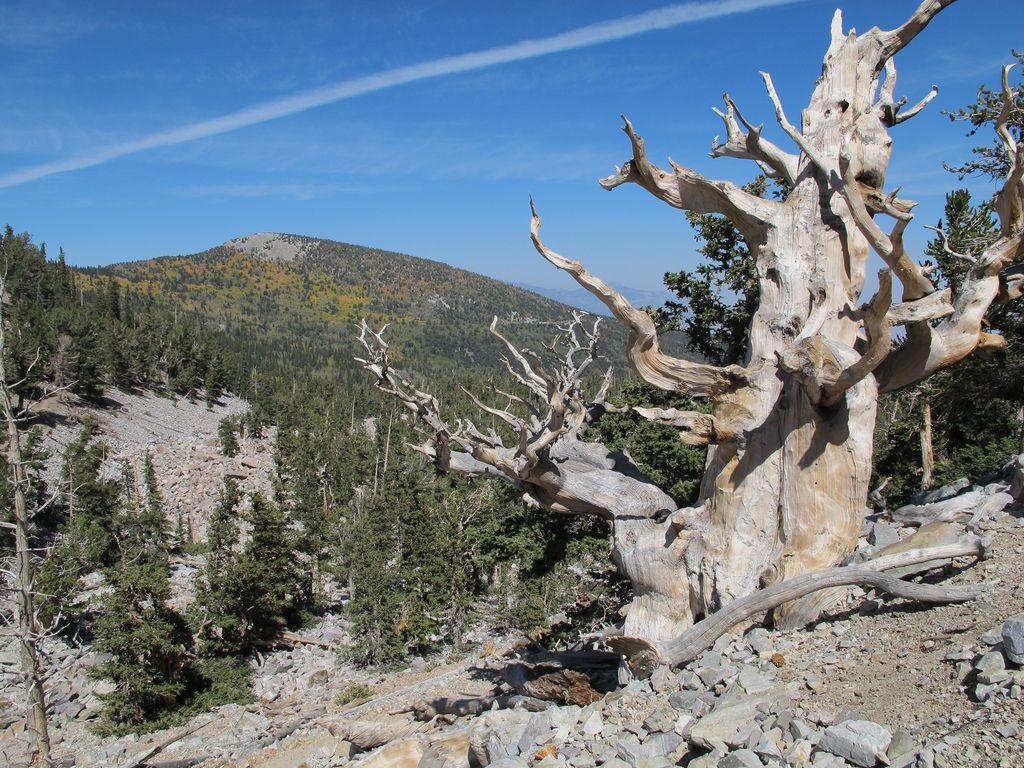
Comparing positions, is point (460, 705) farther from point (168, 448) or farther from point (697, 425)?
point (168, 448)

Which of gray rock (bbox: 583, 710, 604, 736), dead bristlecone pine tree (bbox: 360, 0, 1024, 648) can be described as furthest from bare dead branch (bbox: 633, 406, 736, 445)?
gray rock (bbox: 583, 710, 604, 736)

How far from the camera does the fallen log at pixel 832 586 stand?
5.73 meters

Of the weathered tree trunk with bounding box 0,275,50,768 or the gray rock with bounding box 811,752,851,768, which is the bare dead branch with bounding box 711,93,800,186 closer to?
Result: the gray rock with bounding box 811,752,851,768

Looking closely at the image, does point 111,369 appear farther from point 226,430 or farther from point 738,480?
point 738,480

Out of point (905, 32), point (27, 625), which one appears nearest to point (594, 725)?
point (27, 625)

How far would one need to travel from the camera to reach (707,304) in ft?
40.1

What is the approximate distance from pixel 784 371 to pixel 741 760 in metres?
3.97

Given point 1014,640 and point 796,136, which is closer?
point 1014,640

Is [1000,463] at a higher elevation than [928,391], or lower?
lower

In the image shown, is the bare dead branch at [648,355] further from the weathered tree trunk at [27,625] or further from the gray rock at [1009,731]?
the weathered tree trunk at [27,625]

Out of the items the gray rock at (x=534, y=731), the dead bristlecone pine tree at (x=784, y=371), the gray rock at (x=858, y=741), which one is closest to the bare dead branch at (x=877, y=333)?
the dead bristlecone pine tree at (x=784, y=371)

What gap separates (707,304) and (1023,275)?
17.0 ft

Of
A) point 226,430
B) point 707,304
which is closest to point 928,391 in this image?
point 707,304

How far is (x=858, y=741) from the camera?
3.98 metres
